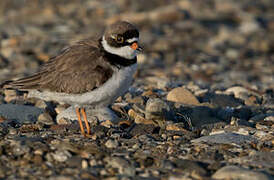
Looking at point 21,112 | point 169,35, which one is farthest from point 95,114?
point 169,35

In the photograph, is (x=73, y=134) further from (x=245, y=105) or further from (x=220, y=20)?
(x=220, y=20)

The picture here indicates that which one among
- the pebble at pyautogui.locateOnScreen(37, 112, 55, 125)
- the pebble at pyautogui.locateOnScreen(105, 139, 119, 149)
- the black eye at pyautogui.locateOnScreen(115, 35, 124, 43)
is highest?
the black eye at pyautogui.locateOnScreen(115, 35, 124, 43)

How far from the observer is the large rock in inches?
293

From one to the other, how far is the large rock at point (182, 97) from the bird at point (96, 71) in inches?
64.3

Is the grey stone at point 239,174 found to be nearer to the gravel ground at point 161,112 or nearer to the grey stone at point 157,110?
the gravel ground at point 161,112

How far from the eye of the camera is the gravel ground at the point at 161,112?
15.9 ft

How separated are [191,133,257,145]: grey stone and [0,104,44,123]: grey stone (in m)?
2.36

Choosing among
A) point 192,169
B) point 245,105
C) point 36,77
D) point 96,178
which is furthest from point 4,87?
point 245,105

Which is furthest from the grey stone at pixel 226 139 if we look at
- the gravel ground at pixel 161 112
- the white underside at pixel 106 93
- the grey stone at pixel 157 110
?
the white underside at pixel 106 93

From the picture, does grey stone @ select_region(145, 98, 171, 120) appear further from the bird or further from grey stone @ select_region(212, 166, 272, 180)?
grey stone @ select_region(212, 166, 272, 180)

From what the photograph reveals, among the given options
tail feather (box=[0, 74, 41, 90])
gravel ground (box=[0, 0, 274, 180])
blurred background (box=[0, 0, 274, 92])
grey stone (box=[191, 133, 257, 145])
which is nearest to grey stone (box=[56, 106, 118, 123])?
gravel ground (box=[0, 0, 274, 180])

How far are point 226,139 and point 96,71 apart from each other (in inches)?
71.9

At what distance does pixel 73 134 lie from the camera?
5.89 meters

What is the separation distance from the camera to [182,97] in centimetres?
748
